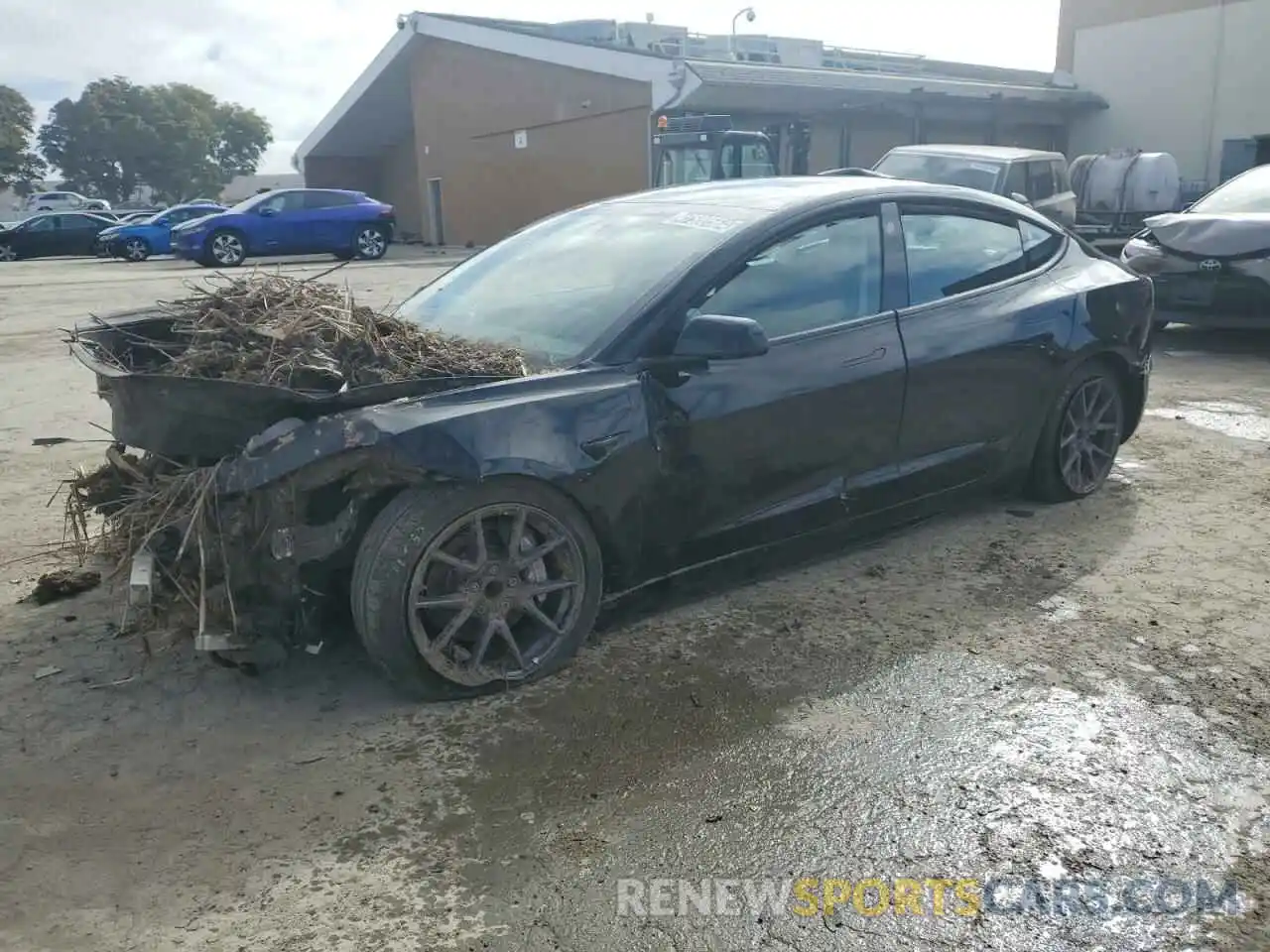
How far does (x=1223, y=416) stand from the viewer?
701cm

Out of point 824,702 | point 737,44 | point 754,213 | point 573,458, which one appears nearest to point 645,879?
point 824,702

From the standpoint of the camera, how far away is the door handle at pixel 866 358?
4059 mm

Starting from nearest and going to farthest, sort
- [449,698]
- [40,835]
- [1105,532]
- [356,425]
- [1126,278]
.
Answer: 1. [40,835]
2. [356,425]
3. [449,698]
4. [1105,532]
5. [1126,278]

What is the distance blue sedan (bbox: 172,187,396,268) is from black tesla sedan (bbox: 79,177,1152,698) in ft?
67.3

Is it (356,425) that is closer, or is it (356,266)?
(356,425)

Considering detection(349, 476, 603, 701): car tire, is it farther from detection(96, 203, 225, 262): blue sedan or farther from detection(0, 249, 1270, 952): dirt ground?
detection(96, 203, 225, 262): blue sedan

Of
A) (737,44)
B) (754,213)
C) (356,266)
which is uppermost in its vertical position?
(737,44)

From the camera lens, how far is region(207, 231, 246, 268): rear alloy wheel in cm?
2303

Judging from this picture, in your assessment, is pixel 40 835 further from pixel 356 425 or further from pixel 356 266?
pixel 356 266

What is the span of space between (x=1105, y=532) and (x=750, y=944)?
10.6 ft

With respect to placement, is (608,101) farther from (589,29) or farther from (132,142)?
(132,142)

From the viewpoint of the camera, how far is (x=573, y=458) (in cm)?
341

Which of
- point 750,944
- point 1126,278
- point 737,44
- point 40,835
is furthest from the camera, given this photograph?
point 737,44

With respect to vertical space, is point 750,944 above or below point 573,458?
below
